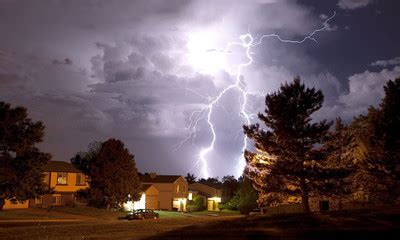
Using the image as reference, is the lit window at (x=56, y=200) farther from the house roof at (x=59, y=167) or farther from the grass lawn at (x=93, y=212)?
the grass lawn at (x=93, y=212)

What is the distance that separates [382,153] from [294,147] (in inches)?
306

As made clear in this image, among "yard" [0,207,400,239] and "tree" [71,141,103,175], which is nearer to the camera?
"yard" [0,207,400,239]

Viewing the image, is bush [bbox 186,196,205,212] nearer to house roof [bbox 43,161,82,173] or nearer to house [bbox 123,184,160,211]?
house [bbox 123,184,160,211]

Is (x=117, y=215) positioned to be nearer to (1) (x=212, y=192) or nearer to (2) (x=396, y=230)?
(2) (x=396, y=230)

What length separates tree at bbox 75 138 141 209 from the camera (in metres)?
50.8

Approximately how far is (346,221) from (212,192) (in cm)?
7087

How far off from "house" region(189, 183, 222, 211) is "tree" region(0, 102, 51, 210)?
140 ft

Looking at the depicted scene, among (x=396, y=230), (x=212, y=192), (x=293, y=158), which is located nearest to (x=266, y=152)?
(x=293, y=158)

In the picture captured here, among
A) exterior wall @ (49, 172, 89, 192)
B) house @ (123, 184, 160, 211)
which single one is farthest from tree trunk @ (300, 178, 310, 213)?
exterior wall @ (49, 172, 89, 192)

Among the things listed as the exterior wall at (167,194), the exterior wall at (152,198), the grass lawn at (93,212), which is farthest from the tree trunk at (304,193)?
the exterior wall at (167,194)

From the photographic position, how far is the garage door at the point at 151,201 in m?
68.6

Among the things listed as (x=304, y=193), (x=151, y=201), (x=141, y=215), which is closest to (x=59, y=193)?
(x=151, y=201)

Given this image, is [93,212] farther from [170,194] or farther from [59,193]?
[170,194]

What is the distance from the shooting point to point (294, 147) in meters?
34.5
